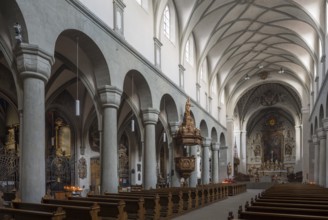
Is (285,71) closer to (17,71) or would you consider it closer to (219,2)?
(219,2)

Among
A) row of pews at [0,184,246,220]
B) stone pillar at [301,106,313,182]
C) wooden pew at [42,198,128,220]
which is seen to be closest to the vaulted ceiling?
stone pillar at [301,106,313,182]

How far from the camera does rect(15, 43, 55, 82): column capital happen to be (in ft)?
28.3

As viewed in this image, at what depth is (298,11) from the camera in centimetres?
2272

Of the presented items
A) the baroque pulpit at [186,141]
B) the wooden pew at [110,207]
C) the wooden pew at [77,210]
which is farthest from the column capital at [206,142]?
the wooden pew at [77,210]

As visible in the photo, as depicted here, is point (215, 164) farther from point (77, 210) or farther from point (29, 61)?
point (77, 210)

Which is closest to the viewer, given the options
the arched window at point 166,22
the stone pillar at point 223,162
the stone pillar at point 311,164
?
the arched window at point 166,22

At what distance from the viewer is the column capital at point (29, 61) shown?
8641 mm

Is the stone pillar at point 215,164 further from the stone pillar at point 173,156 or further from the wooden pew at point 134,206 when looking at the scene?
the wooden pew at point 134,206

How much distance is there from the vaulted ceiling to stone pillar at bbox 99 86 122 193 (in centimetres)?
952

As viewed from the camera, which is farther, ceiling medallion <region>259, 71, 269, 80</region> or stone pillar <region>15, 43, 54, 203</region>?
ceiling medallion <region>259, 71, 269, 80</region>

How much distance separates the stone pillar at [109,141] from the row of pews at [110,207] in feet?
7.34

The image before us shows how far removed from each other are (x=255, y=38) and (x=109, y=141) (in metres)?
19.7

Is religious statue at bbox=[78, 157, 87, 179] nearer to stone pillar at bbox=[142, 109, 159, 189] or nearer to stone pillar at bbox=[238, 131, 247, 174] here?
stone pillar at bbox=[142, 109, 159, 189]

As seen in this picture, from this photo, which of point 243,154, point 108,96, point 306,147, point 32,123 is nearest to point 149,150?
point 108,96
